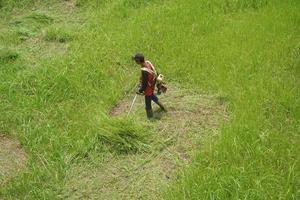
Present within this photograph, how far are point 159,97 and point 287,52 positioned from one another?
2145 mm

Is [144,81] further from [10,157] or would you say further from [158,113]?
[10,157]

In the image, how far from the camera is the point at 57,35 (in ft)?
29.4

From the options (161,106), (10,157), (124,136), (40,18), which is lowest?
(10,157)

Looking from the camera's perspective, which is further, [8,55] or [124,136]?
[8,55]

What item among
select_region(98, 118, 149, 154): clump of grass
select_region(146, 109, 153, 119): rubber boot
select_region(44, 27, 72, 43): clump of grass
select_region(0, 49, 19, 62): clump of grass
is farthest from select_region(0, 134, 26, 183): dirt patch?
select_region(44, 27, 72, 43): clump of grass

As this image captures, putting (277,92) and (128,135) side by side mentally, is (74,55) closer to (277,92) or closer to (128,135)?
(128,135)

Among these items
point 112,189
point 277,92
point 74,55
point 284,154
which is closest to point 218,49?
point 277,92

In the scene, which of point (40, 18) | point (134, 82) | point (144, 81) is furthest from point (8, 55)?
point (144, 81)

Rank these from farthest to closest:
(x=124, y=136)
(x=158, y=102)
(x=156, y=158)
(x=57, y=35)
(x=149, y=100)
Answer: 1. (x=57, y=35)
2. (x=158, y=102)
3. (x=149, y=100)
4. (x=124, y=136)
5. (x=156, y=158)

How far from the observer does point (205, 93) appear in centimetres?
715

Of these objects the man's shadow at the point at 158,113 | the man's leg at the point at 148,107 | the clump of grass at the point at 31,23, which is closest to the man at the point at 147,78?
the man's leg at the point at 148,107

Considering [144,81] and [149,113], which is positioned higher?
[144,81]

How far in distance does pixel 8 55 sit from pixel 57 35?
3.33 ft

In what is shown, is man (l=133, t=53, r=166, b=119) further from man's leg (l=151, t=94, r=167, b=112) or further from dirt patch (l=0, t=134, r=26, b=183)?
dirt patch (l=0, t=134, r=26, b=183)
